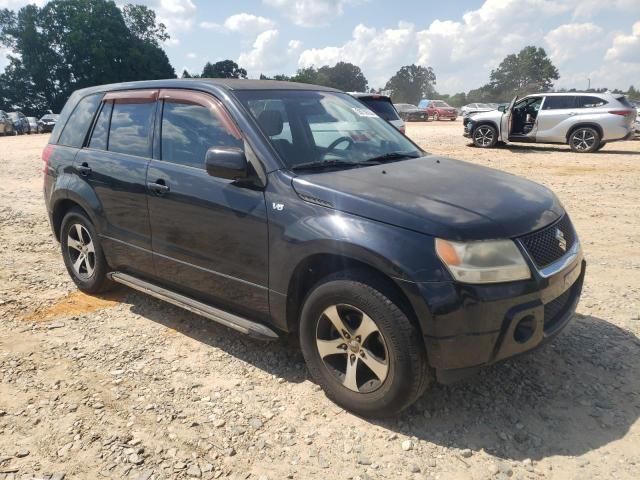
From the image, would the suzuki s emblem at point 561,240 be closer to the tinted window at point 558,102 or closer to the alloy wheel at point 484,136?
the tinted window at point 558,102

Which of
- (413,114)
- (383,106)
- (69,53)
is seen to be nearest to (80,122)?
(383,106)

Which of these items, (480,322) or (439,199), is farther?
(439,199)

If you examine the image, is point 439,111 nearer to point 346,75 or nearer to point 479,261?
point 479,261

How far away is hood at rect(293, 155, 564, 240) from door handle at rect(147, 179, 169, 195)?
1.13m

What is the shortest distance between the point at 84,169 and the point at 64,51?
218ft

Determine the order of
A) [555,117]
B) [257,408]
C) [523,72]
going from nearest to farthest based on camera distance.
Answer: [257,408] < [555,117] < [523,72]

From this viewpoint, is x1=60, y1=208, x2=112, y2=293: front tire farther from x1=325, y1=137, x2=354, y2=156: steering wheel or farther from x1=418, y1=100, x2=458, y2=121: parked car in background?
x1=418, y1=100, x2=458, y2=121: parked car in background

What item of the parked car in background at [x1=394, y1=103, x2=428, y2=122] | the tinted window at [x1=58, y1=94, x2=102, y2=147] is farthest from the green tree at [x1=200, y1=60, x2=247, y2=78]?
the tinted window at [x1=58, y1=94, x2=102, y2=147]

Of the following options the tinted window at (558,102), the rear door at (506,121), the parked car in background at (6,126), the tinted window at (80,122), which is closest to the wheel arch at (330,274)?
the tinted window at (80,122)

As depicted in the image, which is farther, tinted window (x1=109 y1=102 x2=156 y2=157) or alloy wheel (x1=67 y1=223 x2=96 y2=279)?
alloy wheel (x1=67 y1=223 x2=96 y2=279)

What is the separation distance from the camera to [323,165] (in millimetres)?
3369

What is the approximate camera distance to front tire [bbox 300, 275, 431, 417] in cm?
270

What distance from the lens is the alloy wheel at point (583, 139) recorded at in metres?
15.2

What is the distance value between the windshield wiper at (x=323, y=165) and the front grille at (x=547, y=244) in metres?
1.21
